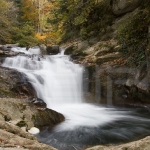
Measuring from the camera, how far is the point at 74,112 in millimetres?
8406

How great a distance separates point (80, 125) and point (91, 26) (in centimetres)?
890

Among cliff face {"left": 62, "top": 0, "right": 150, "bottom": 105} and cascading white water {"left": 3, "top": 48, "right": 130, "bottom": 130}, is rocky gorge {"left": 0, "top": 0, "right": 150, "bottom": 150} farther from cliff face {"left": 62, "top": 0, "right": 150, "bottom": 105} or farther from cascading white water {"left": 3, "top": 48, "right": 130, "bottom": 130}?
cascading white water {"left": 3, "top": 48, "right": 130, "bottom": 130}

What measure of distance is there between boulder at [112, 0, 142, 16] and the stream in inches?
169

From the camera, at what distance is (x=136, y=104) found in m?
9.32

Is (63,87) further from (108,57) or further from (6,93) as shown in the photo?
(6,93)

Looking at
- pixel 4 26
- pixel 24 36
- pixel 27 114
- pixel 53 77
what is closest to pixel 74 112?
pixel 27 114

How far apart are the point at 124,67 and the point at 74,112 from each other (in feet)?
10.8

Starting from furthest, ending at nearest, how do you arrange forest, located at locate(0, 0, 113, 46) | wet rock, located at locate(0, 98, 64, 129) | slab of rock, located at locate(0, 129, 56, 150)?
forest, located at locate(0, 0, 113, 46), wet rock, located at locate(0, 98, 64, 129), slab of rock, located at locate(0, 129, 56, 150)

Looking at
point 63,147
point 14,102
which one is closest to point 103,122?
point 63,147

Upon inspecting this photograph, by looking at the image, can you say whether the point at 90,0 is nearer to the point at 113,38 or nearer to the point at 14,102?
the point at 113,38

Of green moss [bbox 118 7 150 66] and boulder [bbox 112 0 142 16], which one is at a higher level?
boulder [bbox 112 0 142 16]

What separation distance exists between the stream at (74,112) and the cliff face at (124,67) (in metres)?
0.54

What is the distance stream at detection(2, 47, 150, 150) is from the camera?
19.3ft

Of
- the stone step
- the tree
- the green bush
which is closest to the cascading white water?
the stone step
